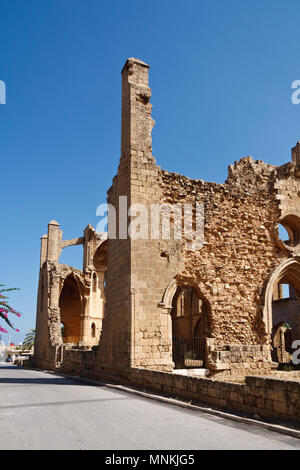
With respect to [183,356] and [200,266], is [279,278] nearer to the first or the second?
[200,266]

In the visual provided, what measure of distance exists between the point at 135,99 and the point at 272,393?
8757mm

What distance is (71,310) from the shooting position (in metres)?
30.7

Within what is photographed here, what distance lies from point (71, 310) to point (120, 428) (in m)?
26.6

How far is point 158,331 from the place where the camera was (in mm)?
10320

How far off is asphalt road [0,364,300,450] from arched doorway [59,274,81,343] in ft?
76.7

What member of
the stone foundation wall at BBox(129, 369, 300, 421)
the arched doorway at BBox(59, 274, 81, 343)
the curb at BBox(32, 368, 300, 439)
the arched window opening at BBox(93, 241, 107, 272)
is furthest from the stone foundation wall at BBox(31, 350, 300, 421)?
the arched doorway at BBox(59, 274, 81, 343)

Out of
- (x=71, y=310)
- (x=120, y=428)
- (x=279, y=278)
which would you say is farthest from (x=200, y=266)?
(x=71, y=310)

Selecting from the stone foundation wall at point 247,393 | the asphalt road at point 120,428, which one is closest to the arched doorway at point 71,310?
the stone foundation wall at point 247,393

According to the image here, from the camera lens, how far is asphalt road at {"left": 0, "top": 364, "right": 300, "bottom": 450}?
4.15 meters

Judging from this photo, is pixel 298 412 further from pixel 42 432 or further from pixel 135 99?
pixel 135 99

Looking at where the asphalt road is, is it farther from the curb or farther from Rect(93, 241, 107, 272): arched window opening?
Rect(93, 241, 107, 272): arched window opening

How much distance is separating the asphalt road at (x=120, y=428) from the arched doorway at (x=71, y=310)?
23.4m
